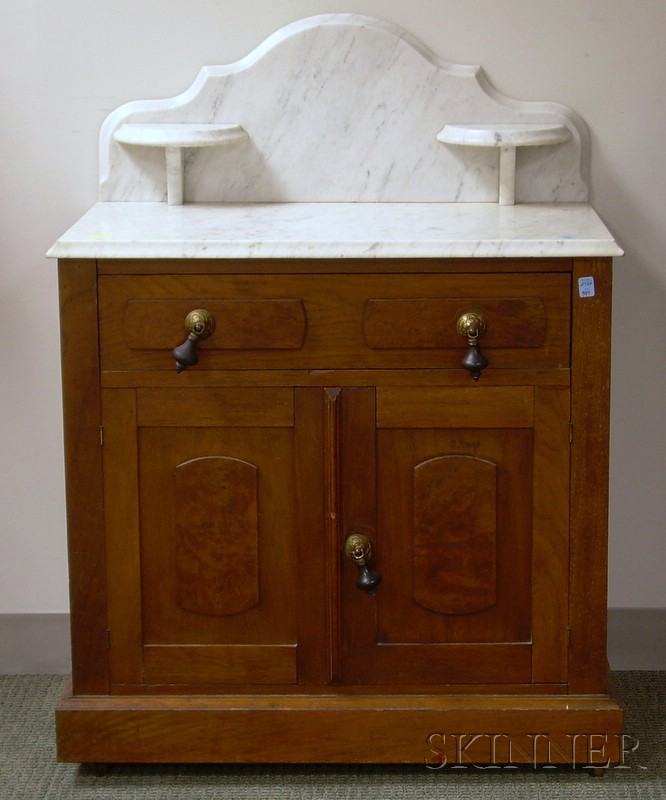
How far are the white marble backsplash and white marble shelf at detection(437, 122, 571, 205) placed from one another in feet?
0.12

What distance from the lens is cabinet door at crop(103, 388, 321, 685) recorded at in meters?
1.98

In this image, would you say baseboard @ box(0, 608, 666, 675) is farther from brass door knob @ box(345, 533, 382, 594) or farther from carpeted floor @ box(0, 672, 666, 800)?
brass door knob @ box(345, 533, 382, 594)

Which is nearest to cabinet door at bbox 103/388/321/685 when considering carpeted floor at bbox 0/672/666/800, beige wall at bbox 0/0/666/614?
carpeted floor at bbox 0/672/666/800

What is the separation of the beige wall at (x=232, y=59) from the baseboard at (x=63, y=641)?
0.20 m

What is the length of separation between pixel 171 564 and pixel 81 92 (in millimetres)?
895

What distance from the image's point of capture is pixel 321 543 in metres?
2.03

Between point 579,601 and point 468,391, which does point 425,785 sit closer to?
point 579,601

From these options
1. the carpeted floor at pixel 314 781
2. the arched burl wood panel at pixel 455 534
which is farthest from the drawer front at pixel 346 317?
the carpeted floor at pixel 314 781

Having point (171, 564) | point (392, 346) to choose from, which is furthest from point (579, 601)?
point (171, 564)

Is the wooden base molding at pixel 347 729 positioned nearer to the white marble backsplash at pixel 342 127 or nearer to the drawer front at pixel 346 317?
the drawer front at pixel 346 317

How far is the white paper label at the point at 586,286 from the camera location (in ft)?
6.29

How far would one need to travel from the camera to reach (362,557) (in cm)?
200

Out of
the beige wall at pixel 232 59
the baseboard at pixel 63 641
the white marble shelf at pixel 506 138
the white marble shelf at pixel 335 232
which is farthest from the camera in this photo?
the baseboard at pixel 63 641

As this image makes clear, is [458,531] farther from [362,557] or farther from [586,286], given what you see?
[586,286]
